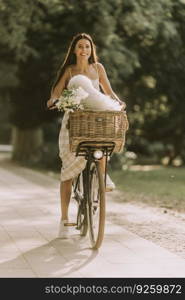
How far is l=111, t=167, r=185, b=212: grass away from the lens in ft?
39.5

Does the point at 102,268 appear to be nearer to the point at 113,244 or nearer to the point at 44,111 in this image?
the point at 113,244

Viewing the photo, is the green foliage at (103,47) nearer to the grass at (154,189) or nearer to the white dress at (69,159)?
the grass at (154,189)

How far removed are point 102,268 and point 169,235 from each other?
7.34ft

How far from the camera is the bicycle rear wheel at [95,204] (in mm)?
6734

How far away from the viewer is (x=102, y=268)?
19.8ft

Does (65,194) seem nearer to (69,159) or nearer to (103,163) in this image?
(69,159)

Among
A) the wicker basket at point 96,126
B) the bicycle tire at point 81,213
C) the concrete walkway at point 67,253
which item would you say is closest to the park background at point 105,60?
the concrete walkway at point 67,253

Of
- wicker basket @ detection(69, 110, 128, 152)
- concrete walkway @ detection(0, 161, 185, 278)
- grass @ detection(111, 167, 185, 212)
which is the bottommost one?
grass @ detection(111, 167, 185, 212)

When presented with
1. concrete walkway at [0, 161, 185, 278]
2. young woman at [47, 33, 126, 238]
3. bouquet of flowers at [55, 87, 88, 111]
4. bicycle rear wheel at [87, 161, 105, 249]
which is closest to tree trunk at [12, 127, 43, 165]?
concrete walkway at [0, 161, 185, 278]

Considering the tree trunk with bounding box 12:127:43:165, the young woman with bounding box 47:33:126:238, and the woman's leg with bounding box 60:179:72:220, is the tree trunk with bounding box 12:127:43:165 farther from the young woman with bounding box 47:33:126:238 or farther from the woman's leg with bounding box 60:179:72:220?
the young woman with bounding box 47:33:126:238

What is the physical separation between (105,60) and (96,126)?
1291cm

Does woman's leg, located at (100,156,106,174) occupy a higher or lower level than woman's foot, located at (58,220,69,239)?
higher

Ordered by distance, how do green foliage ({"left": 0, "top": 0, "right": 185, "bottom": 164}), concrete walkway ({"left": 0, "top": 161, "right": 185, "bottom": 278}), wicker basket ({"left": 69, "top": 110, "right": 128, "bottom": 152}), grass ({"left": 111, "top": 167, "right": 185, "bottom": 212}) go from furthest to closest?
green foliage ({"left": 0, "top": 0, "right": 185, "bottom": 164}) < grass ({"left": 111, "top": 167, "right": 185, "bottom": 212}) < wicker basket ({"left": 69, "top": 110, "right": 128, "bottom": 152}) < concrete walkway ({"left": 0, "top": 161, "right": 185, "bottom": 278})

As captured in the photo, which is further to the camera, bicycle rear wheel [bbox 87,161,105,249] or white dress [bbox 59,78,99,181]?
white dress [bbox 59,78,99,181]
